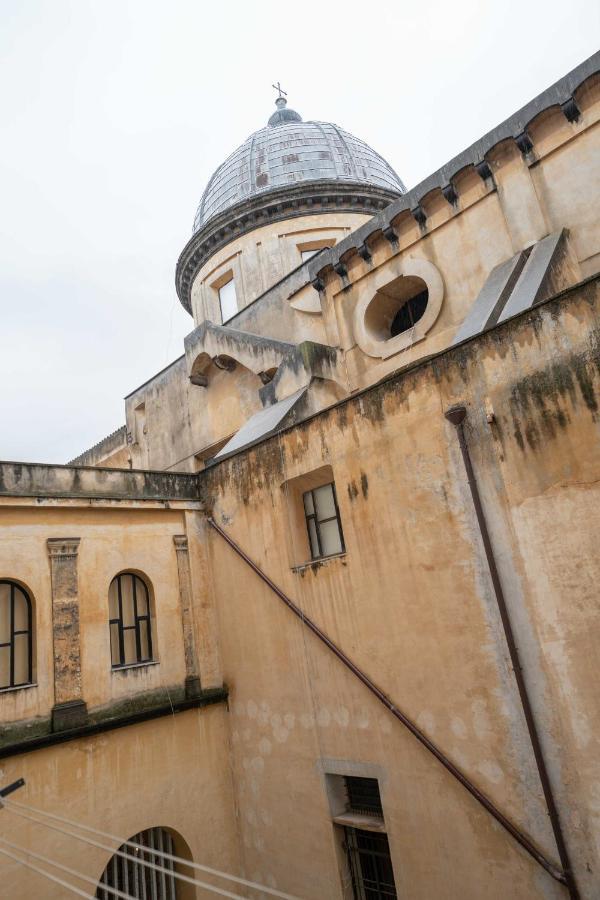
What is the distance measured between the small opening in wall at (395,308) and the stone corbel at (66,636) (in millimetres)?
7983

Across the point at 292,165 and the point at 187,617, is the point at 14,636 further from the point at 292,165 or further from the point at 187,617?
the point at 292,165

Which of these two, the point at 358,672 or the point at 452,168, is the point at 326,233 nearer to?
the point at 452,168

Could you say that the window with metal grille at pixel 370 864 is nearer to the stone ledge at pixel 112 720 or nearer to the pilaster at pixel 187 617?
the stone ledge at pixel 112 720

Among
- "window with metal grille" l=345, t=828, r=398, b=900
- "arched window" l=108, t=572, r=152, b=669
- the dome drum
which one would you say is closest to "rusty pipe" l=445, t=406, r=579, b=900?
"window with metal grille" l=345, t=828, r=398, b=900

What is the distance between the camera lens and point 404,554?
8.18m

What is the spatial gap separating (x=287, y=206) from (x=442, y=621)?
58.6 ft

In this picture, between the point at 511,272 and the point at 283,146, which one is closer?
the point at 511,272

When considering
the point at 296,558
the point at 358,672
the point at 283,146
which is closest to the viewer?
the point at 358,672

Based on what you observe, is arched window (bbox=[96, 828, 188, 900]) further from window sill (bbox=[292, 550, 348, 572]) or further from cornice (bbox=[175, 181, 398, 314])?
cornice (bbox=[175, 181, 398, 314])

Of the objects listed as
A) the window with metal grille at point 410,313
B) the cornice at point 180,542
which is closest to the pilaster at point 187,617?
the cornice at point 180,542

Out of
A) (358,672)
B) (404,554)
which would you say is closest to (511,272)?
(404,554)

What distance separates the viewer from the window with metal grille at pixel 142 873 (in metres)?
9.26

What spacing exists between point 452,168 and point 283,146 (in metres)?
15.1

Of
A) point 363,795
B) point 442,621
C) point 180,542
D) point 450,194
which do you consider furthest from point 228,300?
point 363,795
